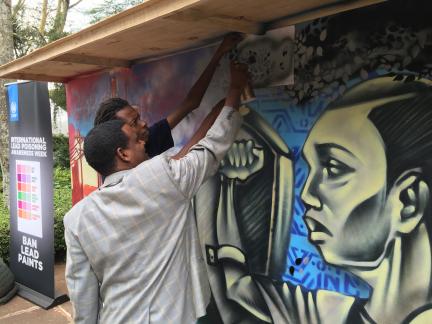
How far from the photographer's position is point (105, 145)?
2.15 metres

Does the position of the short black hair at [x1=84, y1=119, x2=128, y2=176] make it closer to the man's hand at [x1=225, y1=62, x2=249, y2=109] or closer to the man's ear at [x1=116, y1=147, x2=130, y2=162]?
the man's ear at [x1=116, y1=147, x2=130, y2=162]

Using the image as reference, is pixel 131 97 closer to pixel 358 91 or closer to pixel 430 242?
pixel 358 91

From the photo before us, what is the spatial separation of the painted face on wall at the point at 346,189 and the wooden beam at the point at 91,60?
2.06m

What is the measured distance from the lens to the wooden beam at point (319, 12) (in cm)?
229

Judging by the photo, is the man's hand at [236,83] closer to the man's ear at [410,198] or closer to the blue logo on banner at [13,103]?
the man's ear at [410,198]

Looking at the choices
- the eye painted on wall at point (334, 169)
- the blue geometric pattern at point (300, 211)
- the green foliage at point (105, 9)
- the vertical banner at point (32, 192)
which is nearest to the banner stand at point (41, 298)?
the vertical banner at point (32, 192)

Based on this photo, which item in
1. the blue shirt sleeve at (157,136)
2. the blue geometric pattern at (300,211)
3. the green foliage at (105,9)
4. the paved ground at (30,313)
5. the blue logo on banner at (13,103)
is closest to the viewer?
the blue geometric pattern at (300,211)

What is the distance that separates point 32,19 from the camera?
658 inches

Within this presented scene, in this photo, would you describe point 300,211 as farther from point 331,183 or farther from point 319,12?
point 319,12

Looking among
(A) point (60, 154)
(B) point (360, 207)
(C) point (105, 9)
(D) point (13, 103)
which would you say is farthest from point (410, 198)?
(C) point (105, 9)

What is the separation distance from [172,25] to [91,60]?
131cm

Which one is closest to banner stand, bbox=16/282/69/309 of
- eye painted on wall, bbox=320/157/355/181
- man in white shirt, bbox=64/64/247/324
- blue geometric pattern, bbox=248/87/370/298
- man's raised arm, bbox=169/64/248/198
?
man in white shirt, bbox=64/64/247/324

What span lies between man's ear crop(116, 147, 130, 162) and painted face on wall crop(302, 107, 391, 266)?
110cm

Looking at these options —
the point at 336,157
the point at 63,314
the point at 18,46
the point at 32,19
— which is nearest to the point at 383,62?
the point at 336,157
